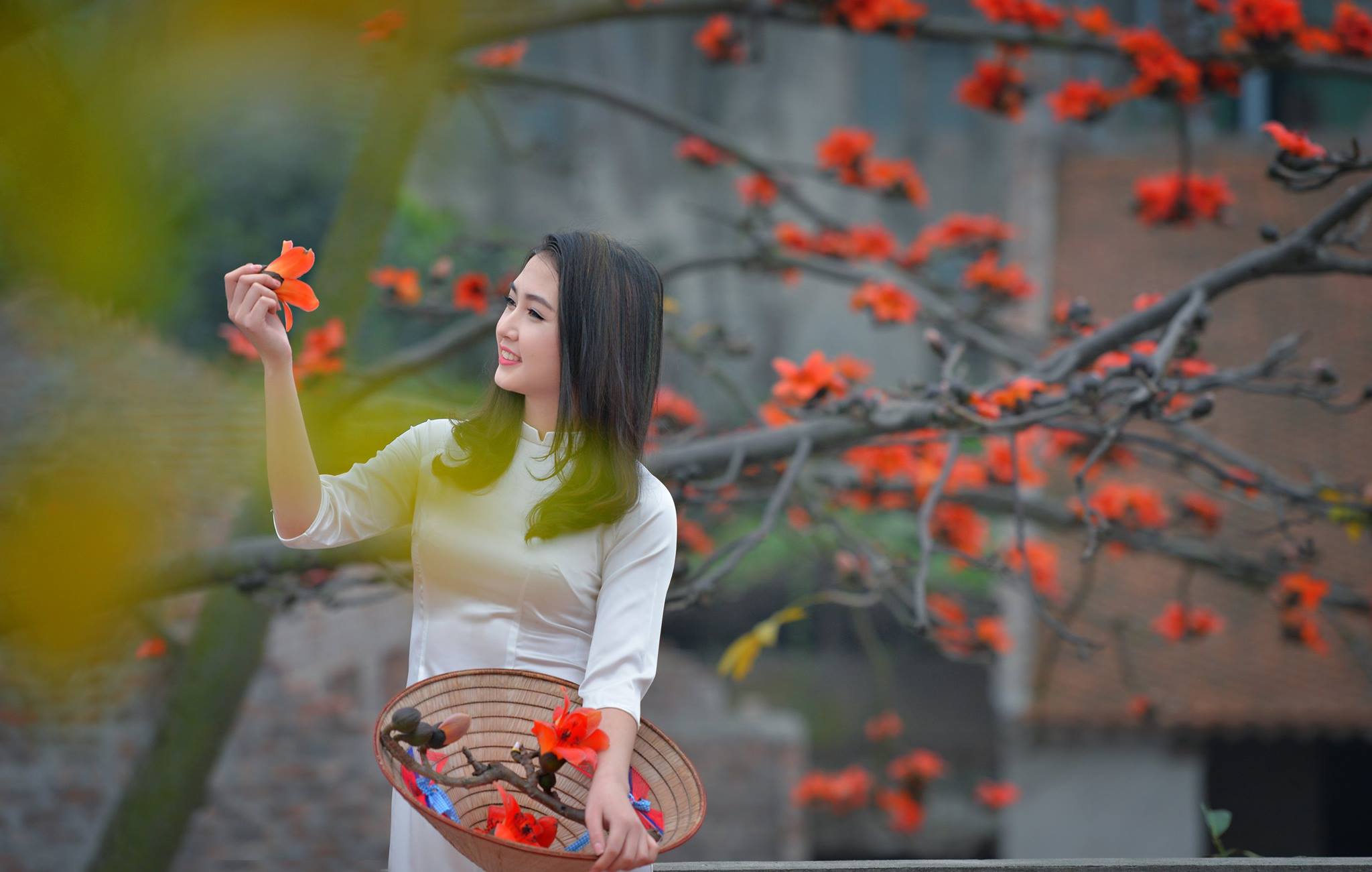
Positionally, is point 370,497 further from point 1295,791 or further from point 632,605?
point 1295,791

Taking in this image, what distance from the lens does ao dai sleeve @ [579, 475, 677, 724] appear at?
1237 mm

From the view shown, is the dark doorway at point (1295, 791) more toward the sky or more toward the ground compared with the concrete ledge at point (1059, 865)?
more toward the sky

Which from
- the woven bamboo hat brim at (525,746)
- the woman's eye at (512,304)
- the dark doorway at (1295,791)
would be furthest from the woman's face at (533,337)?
the dark doorway at (1295,791)

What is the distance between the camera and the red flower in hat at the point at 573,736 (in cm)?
113

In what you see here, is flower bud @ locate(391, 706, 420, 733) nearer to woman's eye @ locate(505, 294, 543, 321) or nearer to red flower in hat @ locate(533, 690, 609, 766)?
red flower in hat @ locate(533, 690, 609, 766)

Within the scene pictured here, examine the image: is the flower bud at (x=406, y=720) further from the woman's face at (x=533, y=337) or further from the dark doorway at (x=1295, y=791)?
the dark doorway at (x=1295, y=791)

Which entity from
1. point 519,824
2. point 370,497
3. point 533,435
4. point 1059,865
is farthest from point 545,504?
point 1059,865

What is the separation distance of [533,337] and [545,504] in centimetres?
19

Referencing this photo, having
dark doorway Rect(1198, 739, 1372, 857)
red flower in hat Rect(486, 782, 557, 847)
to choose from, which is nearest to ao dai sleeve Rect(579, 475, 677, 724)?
red flower in hat Rect(486, 782, 557, 847)

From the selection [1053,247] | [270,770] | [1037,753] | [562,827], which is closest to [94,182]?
[562,827]

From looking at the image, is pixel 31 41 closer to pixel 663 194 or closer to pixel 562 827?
pixel 562 827

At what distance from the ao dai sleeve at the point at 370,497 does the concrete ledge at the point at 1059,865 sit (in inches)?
25.5

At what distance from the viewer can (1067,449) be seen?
3.47 metres

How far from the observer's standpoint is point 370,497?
1363 millimetres
